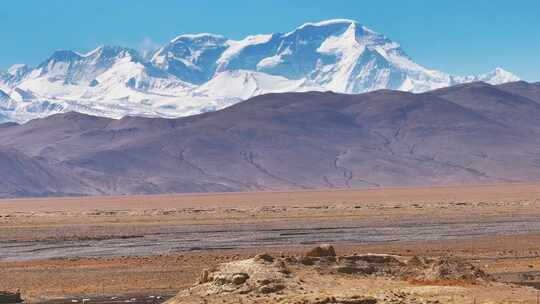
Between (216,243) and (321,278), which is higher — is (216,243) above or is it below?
above

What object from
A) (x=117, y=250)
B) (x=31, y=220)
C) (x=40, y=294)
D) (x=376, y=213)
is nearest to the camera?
(x=40, y=294)

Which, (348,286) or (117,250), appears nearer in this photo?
(348,286)

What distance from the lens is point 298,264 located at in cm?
2969

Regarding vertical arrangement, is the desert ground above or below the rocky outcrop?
above

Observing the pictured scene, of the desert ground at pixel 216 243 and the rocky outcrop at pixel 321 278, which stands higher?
the desert ground at pixel 216 243

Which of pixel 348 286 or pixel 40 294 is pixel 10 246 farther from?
pixel 348 286

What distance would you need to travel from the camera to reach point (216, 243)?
2400 inches

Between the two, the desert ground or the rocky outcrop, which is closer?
the rocky outcrop

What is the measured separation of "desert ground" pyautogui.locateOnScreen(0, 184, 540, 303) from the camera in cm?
3980

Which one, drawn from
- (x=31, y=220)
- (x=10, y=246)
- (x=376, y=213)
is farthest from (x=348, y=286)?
(x=31, y=220)

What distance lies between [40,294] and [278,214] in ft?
201

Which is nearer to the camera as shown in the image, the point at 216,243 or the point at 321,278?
the point at 321,278

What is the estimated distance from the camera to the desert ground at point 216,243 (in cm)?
3980

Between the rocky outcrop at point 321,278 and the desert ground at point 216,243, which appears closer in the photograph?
the rocky outcrop at point 321,278
